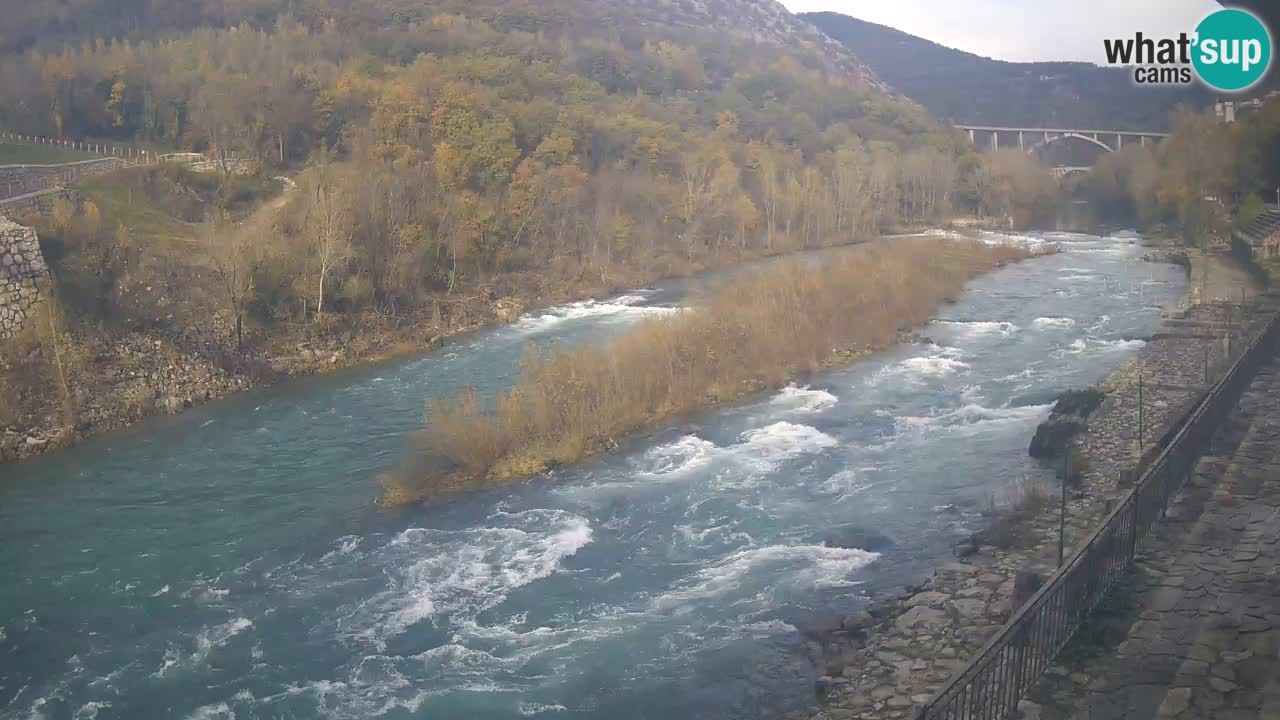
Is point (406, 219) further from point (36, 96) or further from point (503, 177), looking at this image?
point (36, 96)

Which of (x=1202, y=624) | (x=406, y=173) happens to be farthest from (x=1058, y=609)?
(x=406, y=173)

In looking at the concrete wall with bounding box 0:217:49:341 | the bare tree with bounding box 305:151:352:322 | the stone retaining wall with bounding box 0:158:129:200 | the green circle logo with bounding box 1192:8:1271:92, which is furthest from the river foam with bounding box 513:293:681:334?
the green circle logo with bounding box 1192:8:1271:92

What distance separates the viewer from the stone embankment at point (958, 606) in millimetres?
11438

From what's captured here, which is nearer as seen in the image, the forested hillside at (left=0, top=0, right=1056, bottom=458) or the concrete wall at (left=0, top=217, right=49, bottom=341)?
the concrete wall at (left=0, top=217, right=49, bottom=341)

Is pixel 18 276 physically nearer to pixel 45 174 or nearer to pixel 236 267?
pixel 236 267

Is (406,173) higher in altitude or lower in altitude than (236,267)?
higher

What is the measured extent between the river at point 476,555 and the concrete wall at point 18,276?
196 inches

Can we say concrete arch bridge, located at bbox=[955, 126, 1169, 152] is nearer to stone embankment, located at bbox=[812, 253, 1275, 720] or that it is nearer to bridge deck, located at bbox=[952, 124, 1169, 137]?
bridge deck, located at bbox=[952, 124, 1169, 137]

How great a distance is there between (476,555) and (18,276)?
18437 millimetres

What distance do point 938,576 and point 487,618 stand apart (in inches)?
263

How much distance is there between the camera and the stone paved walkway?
26.8 ft

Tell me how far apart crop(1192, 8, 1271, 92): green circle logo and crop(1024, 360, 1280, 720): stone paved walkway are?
42.3ft

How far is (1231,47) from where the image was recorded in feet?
82.1

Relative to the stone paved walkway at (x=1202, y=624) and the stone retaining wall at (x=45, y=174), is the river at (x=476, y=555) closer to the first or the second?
the stone paved walkway at (x=1202, y=624)
